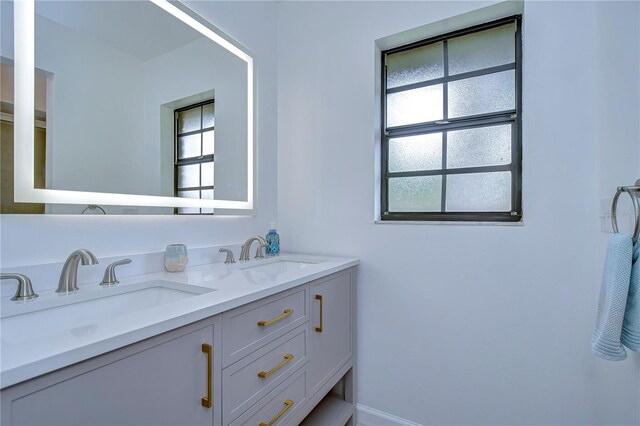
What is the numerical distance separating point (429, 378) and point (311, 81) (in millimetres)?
1837

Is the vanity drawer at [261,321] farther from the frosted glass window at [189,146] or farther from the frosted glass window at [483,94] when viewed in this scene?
the frosted glass window at [483,94]

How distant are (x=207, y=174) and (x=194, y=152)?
0.13m

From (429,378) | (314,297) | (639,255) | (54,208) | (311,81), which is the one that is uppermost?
(311,81)

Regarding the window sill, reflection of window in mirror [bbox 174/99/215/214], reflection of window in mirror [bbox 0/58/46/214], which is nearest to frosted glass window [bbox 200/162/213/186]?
reflection of window in mirror [bbox 174/99/215/214]

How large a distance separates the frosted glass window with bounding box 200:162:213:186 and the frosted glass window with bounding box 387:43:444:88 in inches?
45.1

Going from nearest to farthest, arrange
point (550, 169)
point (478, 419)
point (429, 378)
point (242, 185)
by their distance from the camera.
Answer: point (550, 169), point (478, 419), point (429, 378), point (242, 185)

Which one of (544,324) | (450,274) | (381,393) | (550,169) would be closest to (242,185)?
(450,274)

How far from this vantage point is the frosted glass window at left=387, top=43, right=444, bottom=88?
1.67 meters

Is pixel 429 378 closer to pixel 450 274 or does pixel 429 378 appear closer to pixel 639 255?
pixel 450 274

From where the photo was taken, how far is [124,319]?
0.72 m

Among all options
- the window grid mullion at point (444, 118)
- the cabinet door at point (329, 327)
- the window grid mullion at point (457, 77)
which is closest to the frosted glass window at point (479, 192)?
the window grid mullion at point (444, 118)

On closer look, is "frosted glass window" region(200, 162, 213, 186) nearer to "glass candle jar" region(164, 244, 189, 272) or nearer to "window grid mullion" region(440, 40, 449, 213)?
"glass candle jar" region(164, 244, 189, 272)

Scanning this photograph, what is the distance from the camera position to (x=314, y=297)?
1353mm

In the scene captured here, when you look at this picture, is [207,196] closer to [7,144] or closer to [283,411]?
[7,144]
